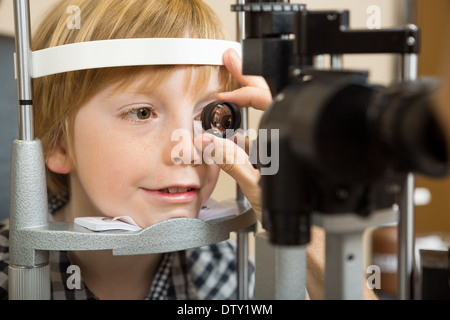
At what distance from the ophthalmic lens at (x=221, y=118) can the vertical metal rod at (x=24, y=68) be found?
22 centimetres

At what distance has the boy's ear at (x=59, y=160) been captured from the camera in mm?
931

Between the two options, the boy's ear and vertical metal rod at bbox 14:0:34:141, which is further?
the boy's ear

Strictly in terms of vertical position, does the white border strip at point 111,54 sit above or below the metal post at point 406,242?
above

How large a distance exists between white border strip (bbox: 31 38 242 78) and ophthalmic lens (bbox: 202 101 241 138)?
71mm

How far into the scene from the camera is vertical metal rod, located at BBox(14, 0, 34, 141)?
73 cm

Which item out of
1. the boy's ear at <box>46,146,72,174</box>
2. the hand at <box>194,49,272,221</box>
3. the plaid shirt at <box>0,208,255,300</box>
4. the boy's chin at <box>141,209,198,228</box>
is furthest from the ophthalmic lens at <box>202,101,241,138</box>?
the plaid shirt at <box>0,208,255,300</box>

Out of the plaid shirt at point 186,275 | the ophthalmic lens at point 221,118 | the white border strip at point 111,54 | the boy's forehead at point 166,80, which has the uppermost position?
the white border strip at point 111,54

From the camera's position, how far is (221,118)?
820 mm

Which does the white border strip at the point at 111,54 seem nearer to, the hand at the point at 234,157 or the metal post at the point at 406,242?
the hand at the point at 234,157

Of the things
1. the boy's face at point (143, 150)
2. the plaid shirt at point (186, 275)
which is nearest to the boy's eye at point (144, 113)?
the boy's face at point (143, 150)

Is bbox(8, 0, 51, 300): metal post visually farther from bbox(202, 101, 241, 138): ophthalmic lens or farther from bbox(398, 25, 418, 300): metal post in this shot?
bbox(398, 25, 418, 300): metal post
